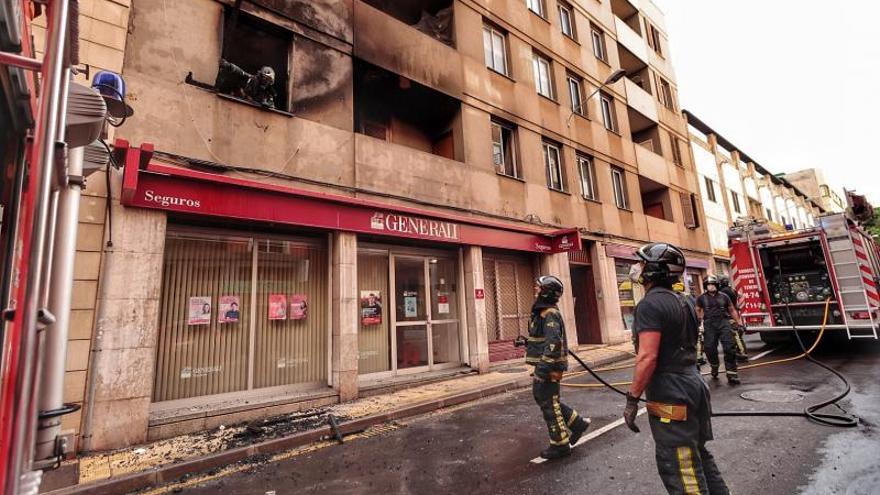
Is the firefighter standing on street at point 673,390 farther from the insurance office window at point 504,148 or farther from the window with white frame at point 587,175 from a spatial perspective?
the window with white frame at point 587,175

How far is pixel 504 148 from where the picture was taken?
1270 centimetres

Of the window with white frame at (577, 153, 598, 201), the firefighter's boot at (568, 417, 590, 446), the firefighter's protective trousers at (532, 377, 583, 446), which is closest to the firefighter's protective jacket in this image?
the firefighter's protective trousers at (532, 377, 583, 446)

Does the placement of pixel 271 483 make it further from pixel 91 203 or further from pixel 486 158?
pixel 486 158

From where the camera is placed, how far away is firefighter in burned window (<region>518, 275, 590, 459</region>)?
14.9ft

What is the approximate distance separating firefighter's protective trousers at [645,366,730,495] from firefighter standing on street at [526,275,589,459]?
174 centimetres

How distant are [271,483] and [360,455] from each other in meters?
1.04

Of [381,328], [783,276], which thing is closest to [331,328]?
[381,328]

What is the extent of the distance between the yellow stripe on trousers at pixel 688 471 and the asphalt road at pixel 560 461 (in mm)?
1094

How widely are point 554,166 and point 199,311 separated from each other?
11208 mm

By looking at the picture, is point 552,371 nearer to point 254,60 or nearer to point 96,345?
point 96,345

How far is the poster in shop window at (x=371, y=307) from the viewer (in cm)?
872

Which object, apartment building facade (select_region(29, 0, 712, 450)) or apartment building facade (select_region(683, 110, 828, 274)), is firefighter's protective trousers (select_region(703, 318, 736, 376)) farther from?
apartment building facade (select_region(683, 110, 828, 274))

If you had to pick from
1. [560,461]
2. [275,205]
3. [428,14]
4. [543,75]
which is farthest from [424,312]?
[543,75]

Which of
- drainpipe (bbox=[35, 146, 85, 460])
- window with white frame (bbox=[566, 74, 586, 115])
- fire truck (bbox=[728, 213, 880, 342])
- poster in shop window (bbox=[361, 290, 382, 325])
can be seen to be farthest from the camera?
window with white frame (bbox=[566, 74, 586, 115])
